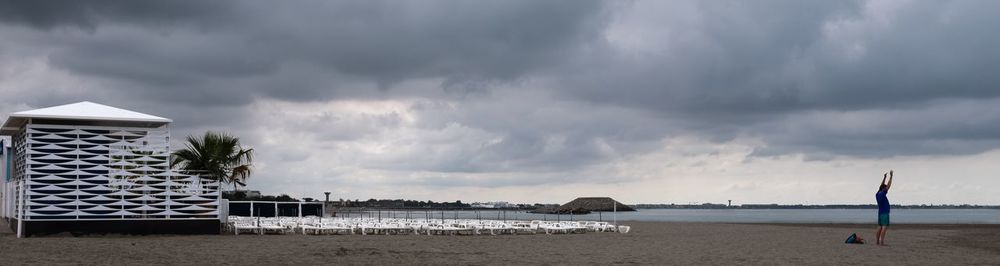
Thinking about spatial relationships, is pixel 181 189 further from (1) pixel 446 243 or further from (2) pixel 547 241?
(2) pixel 547 241

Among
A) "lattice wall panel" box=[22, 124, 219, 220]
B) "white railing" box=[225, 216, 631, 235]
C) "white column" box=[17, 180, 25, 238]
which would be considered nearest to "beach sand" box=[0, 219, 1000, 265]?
"white column" box=[17, 180, 25, 238]

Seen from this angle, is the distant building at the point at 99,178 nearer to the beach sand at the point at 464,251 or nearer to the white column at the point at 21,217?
the white column at the point at 21,217

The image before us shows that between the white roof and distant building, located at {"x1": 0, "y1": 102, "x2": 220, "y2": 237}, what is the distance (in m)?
0.02

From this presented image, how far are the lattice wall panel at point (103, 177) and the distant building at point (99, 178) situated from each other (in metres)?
0.02

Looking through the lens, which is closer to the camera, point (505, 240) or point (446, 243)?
point (446, 243)

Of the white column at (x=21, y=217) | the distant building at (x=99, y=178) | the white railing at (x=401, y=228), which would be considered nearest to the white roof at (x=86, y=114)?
the distant building at (x=99, y=178)

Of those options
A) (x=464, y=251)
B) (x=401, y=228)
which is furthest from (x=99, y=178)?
(x=464, y=251)

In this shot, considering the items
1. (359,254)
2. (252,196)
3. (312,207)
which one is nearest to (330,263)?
(359,254)

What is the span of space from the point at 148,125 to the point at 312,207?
68.6 ft

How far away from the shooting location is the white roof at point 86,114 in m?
25.3

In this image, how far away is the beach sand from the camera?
18.0m

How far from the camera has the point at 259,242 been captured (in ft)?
78.8

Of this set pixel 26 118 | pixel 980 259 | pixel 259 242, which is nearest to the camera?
pixel 980 259

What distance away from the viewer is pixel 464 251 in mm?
21156
